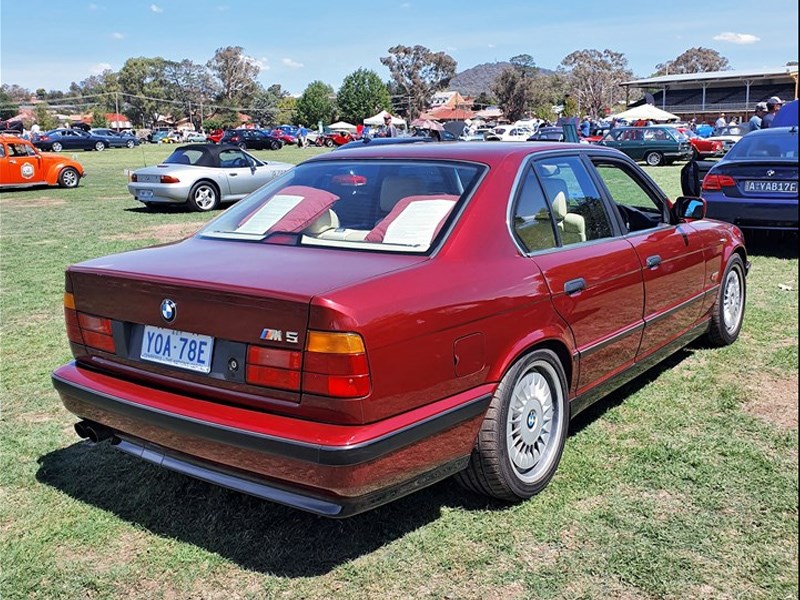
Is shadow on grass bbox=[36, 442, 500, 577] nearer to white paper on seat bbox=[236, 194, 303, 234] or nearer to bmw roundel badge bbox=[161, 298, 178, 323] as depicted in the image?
bmw roundel badge bbox=[161, 298, 178, 323]

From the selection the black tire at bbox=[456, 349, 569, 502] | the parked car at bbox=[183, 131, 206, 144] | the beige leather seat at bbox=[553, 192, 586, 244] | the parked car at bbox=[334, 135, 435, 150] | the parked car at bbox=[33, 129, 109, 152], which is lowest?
the black tire at bbox=[456, 349, 569, 502]

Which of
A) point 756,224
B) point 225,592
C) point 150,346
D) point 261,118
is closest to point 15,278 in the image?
point 150,346

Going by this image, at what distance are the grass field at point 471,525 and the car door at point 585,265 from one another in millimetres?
495

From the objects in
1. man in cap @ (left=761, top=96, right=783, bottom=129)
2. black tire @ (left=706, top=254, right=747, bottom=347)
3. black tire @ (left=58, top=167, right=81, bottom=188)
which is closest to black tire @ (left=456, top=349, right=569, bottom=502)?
black tire @ (left=706, top=254, right=747, bottom=347)

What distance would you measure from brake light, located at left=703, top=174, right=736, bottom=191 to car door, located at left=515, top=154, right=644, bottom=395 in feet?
16.7

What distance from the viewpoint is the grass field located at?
270 cm

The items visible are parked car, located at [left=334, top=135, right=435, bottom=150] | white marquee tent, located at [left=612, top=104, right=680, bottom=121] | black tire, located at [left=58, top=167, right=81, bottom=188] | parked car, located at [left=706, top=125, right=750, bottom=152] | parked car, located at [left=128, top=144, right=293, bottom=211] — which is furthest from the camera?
white marquee tent, located at [left=612, top=104, right=680, bottom=121]

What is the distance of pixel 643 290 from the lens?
4.02 m

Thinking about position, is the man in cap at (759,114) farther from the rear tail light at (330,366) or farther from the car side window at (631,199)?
the rear tail light at (330,366)

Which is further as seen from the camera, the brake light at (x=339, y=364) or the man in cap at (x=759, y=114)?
the man in cap at (x=759, y=114)

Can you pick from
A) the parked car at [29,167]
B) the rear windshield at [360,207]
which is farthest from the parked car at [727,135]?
the rear windshield at [360,207]

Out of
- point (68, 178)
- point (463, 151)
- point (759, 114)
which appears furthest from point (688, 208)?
point (68, 178)

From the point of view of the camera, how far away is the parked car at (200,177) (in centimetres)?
1429

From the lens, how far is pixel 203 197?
1475 centimetres
